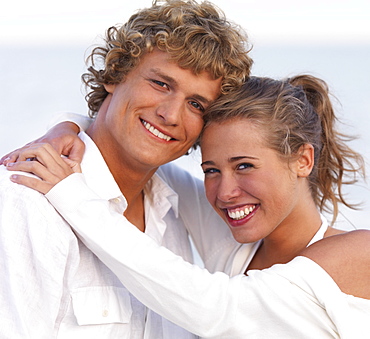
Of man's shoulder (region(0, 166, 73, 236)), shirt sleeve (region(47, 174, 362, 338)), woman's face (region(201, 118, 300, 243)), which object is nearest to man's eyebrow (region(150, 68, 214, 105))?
woman's face (region(201, 118, 300, 243))

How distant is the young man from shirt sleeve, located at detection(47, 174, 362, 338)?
0.30 feet

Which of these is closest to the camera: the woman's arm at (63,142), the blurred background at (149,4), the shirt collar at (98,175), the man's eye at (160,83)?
the woman's arm at (63,142)

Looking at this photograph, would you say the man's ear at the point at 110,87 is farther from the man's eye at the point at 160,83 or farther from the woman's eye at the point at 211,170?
the woman's eye at the point at 211,170

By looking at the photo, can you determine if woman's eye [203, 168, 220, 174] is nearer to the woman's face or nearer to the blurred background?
the woman's face

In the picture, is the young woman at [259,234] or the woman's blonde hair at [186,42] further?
the woman's blonde hair at [186,42]

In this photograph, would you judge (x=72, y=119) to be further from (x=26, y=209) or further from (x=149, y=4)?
(x=149, y=4)

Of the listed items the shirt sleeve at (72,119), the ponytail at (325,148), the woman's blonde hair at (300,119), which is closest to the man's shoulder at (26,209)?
the shirt sleeve at (72,119)

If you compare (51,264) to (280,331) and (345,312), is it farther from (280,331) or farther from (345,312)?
(345,312)

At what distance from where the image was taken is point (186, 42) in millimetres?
2385

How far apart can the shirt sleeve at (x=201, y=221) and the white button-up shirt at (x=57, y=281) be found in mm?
459

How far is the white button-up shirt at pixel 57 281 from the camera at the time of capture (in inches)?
75.7

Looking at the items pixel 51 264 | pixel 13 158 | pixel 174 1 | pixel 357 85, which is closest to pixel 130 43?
pixel 174 1

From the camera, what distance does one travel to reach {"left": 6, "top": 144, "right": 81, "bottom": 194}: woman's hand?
2004 millimetres

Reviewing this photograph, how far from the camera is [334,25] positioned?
17516 millimetres
